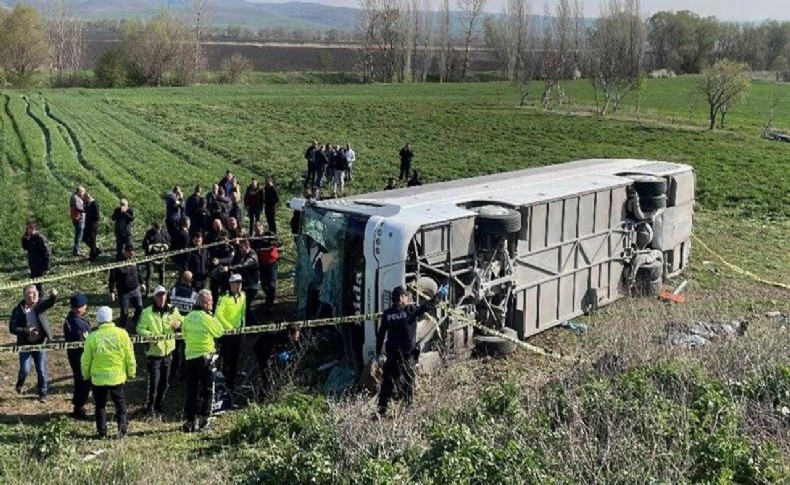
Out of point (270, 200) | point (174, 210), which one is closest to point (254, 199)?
point (270, 200)

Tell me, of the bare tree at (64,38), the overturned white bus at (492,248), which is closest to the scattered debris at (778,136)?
the overturned white bus at (492,248)

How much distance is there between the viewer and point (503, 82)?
65.8 m

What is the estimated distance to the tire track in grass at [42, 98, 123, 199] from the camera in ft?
73.4

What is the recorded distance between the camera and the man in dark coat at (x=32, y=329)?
9.78 metres

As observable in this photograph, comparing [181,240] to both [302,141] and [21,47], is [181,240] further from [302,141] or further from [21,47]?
[21,47]

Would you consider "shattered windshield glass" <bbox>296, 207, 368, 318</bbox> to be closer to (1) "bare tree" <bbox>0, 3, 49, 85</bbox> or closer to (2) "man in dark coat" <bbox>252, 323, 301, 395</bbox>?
(2) "man in dark coat" <bbox>252, 323, 301, 395</bbox>

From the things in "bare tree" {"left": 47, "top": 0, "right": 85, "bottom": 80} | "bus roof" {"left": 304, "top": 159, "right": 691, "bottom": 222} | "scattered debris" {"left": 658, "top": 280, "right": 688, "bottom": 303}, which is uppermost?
"bare tree" {"left": 47, "top": 0, "right": 85, "bottom": 80}

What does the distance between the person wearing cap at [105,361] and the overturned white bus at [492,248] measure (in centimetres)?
300

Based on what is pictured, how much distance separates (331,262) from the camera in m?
11.1

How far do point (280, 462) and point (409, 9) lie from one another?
76007 mm

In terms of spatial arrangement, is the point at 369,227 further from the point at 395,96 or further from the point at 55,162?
the point at 395,96

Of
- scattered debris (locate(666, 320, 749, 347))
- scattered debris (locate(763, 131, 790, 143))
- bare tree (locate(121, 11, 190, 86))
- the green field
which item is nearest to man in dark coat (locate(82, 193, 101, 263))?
the green field

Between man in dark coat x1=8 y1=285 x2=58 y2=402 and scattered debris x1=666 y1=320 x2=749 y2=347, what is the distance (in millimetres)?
7439

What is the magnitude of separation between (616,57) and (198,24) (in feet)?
149
